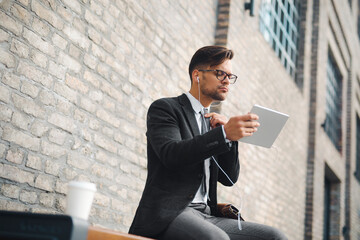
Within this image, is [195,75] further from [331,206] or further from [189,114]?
[331,206]

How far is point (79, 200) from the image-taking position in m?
1.63

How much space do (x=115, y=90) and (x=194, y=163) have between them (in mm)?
1789

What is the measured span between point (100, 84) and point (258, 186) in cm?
352

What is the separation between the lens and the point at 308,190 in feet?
28.5

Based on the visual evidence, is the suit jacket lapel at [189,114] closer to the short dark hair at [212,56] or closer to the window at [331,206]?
the short dark hair at [212,56]

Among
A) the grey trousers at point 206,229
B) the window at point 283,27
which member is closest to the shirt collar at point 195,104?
the grey trousers at point 206,229

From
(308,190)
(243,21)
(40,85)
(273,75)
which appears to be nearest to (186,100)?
(40,85)

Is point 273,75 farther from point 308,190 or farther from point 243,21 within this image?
point 308,190

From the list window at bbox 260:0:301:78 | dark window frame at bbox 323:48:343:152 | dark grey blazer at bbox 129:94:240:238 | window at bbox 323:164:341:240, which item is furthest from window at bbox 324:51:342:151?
dark grey blazer at bbox 129:94:240:238

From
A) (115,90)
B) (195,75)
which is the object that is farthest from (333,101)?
(195,75)

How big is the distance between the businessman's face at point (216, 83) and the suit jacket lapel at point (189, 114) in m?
0.12

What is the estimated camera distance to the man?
200cm

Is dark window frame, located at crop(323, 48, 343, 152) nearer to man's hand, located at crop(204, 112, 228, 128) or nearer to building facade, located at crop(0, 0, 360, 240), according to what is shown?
building facade, located at crop(0, 0, 360, 240)

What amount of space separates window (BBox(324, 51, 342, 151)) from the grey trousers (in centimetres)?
943
